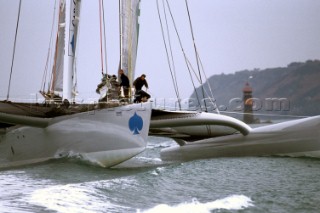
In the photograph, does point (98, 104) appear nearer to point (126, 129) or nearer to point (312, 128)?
point (126, 129)

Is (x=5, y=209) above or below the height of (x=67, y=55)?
below

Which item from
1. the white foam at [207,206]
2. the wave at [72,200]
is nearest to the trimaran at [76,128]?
the wave at [72,200]

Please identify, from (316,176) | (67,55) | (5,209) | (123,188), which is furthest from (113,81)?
(5,209)

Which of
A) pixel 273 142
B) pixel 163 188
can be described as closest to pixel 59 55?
pixel 273 142

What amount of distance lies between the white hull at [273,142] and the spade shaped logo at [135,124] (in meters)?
4.45

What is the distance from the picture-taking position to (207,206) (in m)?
8.41

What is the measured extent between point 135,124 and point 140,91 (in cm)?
127

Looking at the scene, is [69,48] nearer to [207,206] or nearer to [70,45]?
[70,45]

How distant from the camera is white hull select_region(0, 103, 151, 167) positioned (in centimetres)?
1188

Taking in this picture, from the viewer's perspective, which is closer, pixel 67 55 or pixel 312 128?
pixel 67 55

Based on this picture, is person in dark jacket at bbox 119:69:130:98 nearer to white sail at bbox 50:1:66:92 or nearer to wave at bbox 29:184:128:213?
white sail at bbox 50:1:66:92

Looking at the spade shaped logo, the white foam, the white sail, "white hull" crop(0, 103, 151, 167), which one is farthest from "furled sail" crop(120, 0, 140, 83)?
the white foam

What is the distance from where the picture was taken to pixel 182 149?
1727 cm

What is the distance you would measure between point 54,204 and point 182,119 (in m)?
6.53
